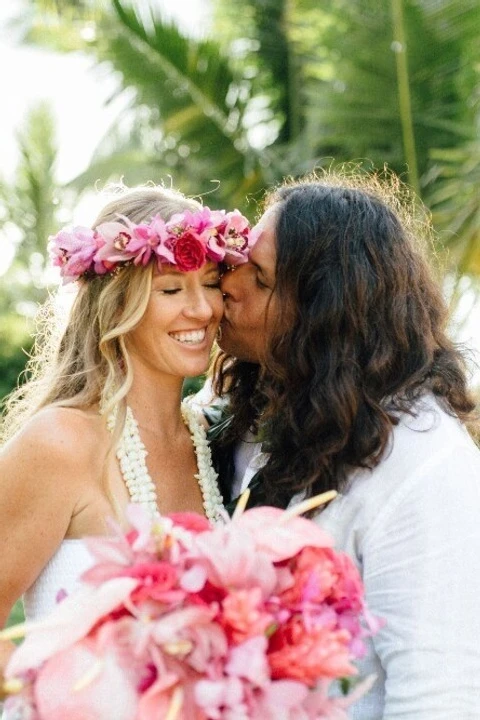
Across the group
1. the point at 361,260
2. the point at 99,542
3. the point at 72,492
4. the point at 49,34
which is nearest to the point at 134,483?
the point at 72,492

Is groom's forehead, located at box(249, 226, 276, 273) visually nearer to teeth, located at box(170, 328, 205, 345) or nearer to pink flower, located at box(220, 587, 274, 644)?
teeth, located at box(170, 328, 205, 345)

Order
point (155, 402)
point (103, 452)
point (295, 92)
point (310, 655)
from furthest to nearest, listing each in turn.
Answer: point (295, 92) < point (155, 402) < point (103, 452) < point (310, 655)

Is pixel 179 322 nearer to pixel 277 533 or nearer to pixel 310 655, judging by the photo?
pixel 277 533

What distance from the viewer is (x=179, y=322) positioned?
3.94 meters

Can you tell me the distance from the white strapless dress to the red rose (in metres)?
1.09

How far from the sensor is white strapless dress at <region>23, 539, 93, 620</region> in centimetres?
349

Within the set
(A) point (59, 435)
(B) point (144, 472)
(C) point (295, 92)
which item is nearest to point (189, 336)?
(B) point (144, 472)

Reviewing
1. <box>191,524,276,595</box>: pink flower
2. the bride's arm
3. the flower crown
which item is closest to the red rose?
the flower crown

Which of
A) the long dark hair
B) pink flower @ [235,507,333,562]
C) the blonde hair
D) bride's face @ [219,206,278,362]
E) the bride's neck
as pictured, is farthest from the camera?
the bride's neck

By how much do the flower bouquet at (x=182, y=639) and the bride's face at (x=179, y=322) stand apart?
1737mm

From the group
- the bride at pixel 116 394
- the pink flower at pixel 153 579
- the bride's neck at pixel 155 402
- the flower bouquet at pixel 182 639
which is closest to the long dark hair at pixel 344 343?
the bride at pixel 116 394

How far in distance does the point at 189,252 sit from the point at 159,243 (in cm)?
12

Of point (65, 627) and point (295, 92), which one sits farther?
point (295, 92)

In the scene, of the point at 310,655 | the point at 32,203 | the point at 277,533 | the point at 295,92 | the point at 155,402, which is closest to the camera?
the point at 310,655
